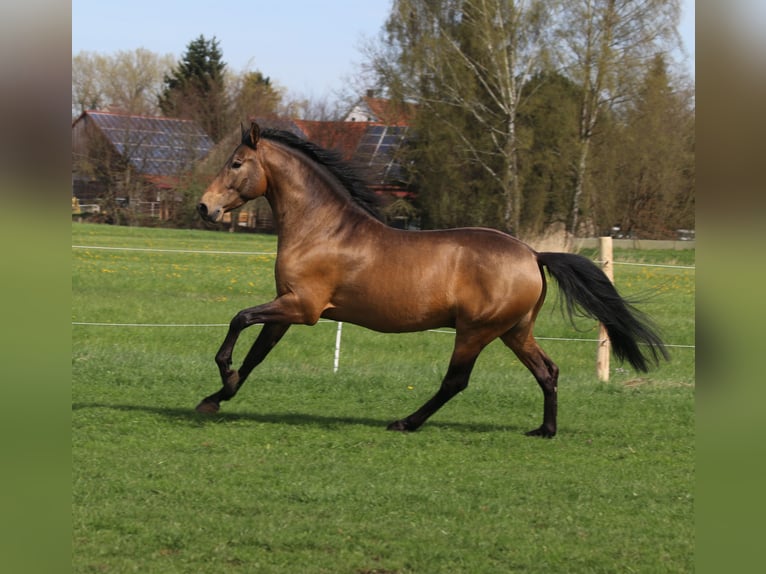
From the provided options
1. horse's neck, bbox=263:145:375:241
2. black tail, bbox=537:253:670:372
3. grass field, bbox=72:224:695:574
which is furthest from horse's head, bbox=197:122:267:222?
black tail, bbox=537:253:670:372

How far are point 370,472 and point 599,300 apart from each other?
247 cm

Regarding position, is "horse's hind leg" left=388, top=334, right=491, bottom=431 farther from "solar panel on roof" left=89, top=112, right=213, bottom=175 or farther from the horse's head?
"solar panel on roof" left=89, top=112, right=213, bottom=175

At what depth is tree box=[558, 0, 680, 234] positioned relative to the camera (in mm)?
32719

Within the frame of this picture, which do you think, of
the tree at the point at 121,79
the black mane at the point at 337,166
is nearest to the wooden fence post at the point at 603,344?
A: the black mane at the point at 337,166

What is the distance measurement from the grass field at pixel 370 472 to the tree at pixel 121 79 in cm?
5481

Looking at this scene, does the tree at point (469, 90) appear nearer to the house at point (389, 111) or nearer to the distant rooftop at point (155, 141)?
the house at point (389, 111)

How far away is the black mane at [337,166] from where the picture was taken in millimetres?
7391

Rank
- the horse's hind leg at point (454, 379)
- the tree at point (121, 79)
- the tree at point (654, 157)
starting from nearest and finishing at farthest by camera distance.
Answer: the horse's hind leg at point (454, 379)
the tree at point (654, 157)
the tree at point (121, 79)

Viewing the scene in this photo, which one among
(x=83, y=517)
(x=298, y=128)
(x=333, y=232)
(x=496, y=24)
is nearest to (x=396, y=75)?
(x=496, y=24)

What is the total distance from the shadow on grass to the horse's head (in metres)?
1.56

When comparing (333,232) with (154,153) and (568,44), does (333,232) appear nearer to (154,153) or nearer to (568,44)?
(568,44)

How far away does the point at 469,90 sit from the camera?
1391 inches
